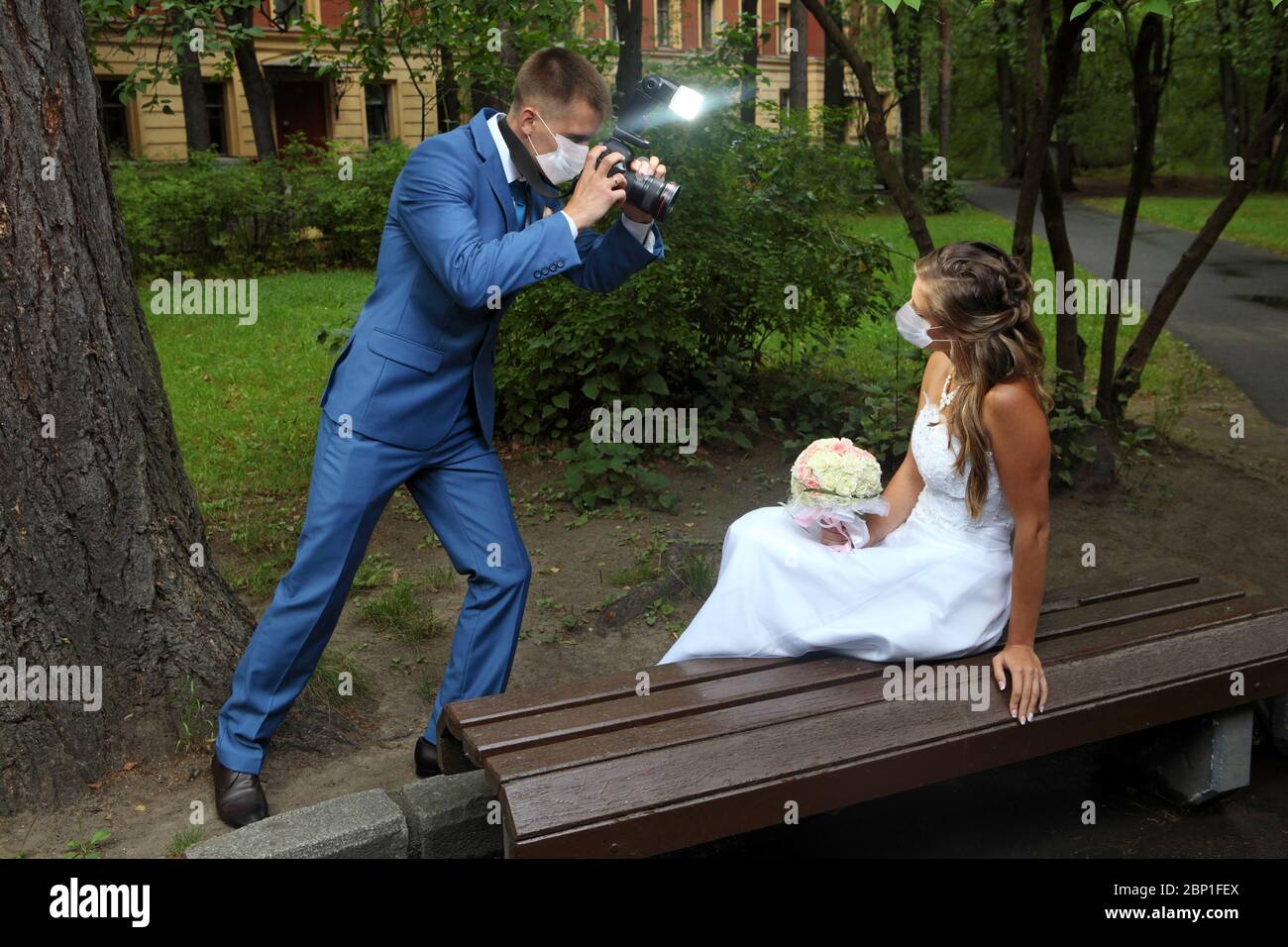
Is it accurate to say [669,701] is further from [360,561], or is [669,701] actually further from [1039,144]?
[1039,144]

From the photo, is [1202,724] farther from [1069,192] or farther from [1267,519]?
[1069,192]

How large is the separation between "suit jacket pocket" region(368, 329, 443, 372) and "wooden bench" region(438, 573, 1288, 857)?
0.97 meters

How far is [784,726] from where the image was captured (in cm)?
299

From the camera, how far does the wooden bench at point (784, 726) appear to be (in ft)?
8.86

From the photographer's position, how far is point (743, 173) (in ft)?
24.4

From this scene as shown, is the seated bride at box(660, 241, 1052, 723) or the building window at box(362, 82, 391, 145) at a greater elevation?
the building window at box(362, 82, 391, 145)

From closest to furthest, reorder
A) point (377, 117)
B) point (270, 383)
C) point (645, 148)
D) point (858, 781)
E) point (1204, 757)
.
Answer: point (858, 781)
point (645, 148)
point (1204, 757)
point (270, 383)
point (377, 117)

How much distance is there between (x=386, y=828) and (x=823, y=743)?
1.23m

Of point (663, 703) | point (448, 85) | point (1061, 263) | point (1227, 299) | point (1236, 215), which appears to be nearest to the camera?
point (663, 703)

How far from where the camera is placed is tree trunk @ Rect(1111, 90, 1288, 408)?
22.0 ft

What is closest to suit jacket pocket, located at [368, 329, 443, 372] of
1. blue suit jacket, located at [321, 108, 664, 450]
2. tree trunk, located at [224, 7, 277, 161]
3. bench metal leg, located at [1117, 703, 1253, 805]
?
blue suit jacket, located at [321, 108, 664, 450]

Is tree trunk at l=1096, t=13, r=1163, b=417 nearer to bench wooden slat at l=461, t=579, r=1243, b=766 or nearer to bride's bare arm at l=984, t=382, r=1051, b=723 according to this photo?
bench wooden slat at l=461, t=579, r=1243, b=766

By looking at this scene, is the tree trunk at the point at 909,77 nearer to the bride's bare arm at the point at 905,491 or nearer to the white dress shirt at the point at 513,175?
the bride's bare arm at the point at 905,491

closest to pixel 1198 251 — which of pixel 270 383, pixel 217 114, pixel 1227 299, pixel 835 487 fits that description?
pixel 835 487
